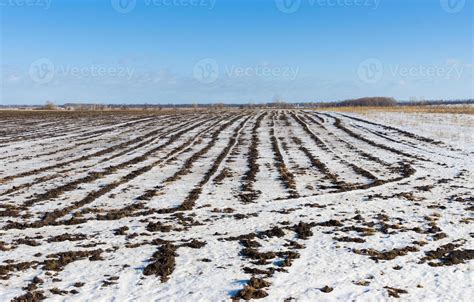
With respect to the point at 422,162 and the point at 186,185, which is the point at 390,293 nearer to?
the point at 186,185

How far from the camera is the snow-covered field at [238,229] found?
7.44m

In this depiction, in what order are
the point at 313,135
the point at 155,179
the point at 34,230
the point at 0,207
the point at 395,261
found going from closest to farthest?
the point at 395,261, the point at 34,230, the point at 0,207, the point at 155,179, the point at 313,135

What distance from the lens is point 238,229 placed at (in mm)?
10453

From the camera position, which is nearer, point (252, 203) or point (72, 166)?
point (252, 203)

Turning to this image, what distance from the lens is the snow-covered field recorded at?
7.44 m

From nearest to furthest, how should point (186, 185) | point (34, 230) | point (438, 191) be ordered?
point (34, 230) → point (438, 191) → point (186, 185)

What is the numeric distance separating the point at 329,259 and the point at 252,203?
4399 millimetres

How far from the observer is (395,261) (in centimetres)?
848

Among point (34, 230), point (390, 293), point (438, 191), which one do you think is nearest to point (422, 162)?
point (438, 191)

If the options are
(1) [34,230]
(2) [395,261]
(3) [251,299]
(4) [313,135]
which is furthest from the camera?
(4) [313,135]

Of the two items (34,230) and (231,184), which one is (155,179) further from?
(34,230)

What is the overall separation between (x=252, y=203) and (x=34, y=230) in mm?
5273

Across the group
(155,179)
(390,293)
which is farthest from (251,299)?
(155,179)

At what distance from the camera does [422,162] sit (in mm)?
19750
